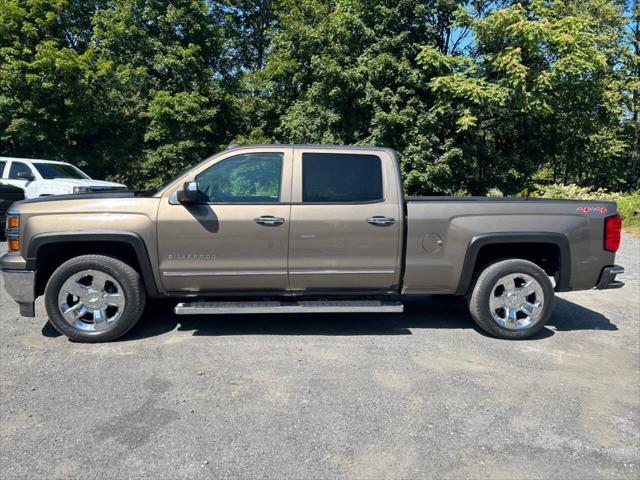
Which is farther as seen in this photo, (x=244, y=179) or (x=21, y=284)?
(x=244, y=179)

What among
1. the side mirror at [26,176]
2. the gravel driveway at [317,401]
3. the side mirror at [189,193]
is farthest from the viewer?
the side mirror at [26,176]

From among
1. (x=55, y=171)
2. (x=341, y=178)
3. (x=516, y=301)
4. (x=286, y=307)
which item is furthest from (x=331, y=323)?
(x=55, y=171)

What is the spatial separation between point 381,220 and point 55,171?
10136mm

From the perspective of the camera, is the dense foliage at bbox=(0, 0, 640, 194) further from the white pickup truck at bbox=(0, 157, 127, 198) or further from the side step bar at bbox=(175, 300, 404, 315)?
the side step bar at bbox=(175, 300, 404, 315)

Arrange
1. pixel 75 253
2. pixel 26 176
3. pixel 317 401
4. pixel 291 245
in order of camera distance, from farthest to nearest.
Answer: pixel 26 176 < pixel 75 253 < pixel 291 245 < pixel 317 401

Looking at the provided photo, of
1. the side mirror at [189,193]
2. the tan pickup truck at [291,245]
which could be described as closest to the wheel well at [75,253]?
the tan pickup truck at [291,245]

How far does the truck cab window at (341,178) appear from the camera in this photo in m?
4.71

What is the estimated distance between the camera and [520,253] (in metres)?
5.17

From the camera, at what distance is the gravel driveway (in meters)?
2.76

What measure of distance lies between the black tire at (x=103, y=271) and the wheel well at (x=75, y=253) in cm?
17

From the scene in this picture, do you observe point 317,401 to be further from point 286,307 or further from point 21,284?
point 21,284

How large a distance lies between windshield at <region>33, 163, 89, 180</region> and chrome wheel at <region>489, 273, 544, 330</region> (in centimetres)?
1065

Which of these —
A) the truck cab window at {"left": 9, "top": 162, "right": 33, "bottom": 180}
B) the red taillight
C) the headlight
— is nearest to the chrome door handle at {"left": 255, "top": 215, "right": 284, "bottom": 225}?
the headlight

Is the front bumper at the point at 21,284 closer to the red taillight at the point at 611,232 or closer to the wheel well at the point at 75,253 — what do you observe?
the wheel well at the point at 75,253
